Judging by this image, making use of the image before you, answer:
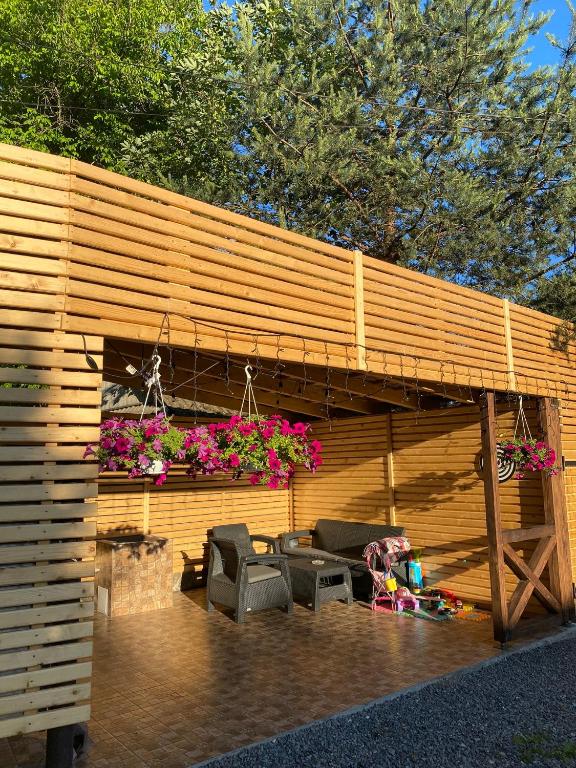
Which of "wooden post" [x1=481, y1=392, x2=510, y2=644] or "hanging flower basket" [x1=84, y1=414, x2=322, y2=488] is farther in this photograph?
"wooden post" [x1=481, y1=392, x2=510, y2=644]

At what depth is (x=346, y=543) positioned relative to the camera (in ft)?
26.8

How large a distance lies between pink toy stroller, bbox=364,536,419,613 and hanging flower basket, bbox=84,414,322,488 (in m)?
3.34

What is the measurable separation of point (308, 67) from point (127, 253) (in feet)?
31.2

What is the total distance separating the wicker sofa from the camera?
7.53 m

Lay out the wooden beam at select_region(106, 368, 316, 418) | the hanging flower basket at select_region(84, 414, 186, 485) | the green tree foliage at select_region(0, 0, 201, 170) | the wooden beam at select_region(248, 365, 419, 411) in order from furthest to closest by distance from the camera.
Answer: the green tree foliage at select_region(0, 0, 201, 170) < the wooden beam at select_region(106, 368, 316, 418) < the wooden beam at select_region(248, 365, 419, 411) < the hanging flower basket at select_region(84, 414, 186, 485)

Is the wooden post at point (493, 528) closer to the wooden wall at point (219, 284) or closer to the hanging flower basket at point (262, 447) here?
the wooden wall at point (219, 284)

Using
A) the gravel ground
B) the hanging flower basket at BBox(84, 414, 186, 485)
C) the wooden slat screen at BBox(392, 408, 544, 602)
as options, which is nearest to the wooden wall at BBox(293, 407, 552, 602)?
the wooden slat screen at BBox(392, 408, 544, 602)

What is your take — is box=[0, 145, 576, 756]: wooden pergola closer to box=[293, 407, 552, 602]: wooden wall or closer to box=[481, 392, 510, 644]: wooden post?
box=[481, 392, 510, 644]: wooden post

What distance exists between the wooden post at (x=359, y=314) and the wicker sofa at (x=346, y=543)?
3.33m

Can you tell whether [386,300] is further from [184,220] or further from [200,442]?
[200,442]

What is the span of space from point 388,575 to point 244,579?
1820 mm

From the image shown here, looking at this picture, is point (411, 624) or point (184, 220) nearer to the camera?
point (184, 220)

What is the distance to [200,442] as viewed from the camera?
360cm

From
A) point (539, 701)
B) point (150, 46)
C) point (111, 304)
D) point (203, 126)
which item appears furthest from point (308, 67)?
point (539, 701)
